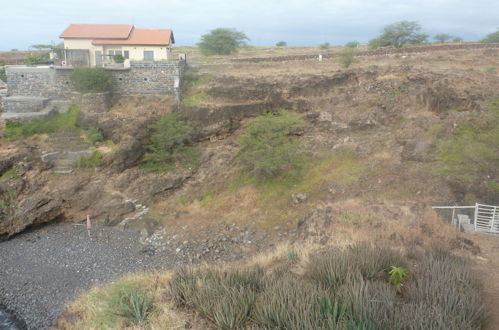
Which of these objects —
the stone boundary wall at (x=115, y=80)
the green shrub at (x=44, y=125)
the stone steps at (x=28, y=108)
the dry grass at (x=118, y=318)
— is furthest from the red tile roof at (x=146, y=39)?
the dry grass at (x=118, y=318)

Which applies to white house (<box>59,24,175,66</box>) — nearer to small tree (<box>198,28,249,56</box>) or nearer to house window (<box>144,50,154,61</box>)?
house window (<box>144,50,154,61</box>)

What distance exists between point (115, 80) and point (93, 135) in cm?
445

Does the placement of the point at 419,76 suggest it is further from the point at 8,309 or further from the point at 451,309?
the point at 8,309

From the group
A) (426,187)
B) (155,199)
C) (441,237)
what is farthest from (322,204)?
(155,199)

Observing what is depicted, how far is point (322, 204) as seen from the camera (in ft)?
51.2

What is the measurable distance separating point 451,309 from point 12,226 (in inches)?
668

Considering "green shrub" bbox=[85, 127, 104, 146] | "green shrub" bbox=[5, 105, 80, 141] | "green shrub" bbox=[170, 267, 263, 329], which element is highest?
"green shrub" bbox=[5, 105, 80, 141]

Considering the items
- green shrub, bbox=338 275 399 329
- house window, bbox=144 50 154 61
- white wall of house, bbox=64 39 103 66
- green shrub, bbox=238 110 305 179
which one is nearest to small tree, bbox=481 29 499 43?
green shrub, bbox=238 110 305 179

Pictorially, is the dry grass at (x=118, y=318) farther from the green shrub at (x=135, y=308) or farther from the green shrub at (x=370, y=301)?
the green shrub at (x=370, y=301)

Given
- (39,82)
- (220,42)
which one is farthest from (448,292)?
(220,42)

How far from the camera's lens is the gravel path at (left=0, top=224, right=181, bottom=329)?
11.2m

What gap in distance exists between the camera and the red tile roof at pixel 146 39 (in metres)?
23.7

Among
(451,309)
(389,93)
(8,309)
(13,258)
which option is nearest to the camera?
(451,309)

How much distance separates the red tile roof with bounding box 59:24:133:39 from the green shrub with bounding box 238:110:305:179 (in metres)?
12.2
